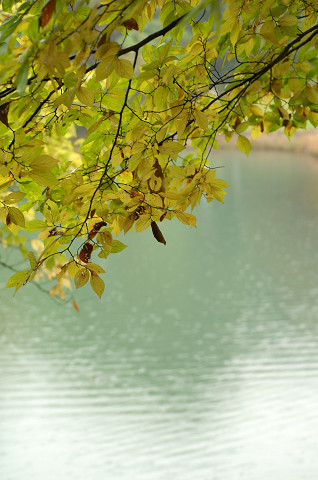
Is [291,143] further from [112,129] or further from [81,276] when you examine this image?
[81,276]

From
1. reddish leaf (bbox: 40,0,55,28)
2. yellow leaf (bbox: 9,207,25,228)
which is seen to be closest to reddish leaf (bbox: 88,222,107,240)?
yellow leaf (bbox: 9,207,25,228)

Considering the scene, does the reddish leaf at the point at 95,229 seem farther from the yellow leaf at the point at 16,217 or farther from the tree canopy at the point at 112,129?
the yellow leaf at the point at 16,217

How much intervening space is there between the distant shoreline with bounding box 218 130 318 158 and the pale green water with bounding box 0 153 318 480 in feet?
34.2

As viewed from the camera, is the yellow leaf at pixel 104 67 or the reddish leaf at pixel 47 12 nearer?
the reddish leaf at pixel 47 12

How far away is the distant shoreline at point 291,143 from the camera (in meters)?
20.1

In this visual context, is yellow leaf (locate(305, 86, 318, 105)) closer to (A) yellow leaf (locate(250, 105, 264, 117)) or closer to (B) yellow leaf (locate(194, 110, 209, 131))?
(A) yellow leaf (locate(250, 105, 264, 117))

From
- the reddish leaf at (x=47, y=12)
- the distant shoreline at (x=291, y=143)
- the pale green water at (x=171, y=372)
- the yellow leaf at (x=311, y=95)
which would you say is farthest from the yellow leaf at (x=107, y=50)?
the distant shoreline at (x=291, y=143)

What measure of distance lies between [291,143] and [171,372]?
17.0 metres

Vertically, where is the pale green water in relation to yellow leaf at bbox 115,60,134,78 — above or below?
above

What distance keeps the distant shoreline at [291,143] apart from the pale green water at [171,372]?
1041cm

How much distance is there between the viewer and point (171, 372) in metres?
5.85

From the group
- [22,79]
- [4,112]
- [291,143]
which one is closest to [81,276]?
[4,112]

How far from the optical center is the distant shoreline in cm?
2009

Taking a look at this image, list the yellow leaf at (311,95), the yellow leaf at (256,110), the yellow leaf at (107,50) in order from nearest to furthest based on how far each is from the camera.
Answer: the yellow leaf at (107,50) < the yellow leaf at (311,95) < the yellow leaf at (256,110)
